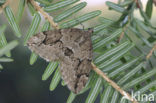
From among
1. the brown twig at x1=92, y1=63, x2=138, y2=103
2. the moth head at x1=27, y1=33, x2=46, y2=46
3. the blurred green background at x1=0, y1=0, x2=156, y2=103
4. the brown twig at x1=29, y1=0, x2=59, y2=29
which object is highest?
the brown twig at x1=29, y1=0, x2=59, y2=29

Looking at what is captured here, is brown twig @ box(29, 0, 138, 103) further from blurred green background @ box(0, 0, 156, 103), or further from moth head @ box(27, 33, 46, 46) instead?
blurred green background @ box(0, 0, 156, 103)

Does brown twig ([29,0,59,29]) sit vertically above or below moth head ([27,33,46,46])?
above

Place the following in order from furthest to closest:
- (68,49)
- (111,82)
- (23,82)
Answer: (23,82) → (68,49) → (111,82)

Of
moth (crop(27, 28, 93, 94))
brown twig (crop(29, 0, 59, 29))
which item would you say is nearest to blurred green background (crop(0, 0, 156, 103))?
moth (crop(27, 28, 93, 94))

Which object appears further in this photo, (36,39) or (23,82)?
(23,82)

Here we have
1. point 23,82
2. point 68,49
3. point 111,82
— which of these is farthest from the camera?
point 23,82

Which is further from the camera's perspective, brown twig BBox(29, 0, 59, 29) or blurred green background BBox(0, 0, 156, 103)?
blurred green background BBox(0, 0, 156, 103)

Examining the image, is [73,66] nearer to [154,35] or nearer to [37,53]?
[37,53]

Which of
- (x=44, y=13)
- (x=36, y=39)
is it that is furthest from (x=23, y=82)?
(x=44, y=13)

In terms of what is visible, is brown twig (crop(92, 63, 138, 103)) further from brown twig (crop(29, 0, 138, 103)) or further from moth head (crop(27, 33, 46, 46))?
moth head (crop(27, 33, 46, 46))

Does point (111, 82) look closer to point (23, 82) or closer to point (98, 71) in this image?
point (98, 71)
